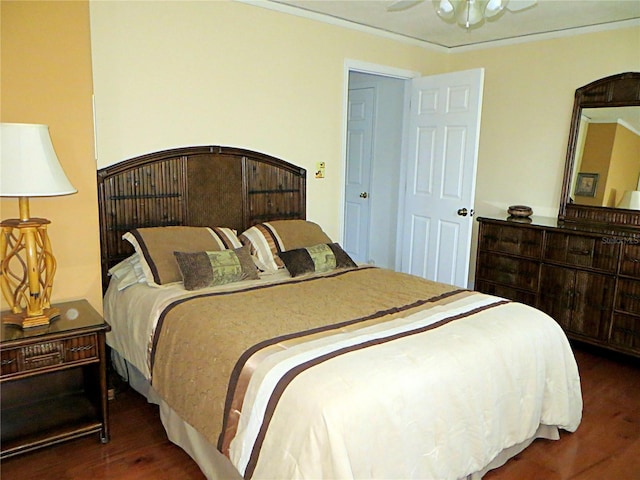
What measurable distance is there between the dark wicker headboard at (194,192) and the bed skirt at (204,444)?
837 millimetres

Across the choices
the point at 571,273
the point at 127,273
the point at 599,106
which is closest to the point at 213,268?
the point at 127,273

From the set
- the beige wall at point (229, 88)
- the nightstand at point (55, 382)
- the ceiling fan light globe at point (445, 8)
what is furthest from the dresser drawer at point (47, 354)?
the ceiling fan light globe at point (445, 8)

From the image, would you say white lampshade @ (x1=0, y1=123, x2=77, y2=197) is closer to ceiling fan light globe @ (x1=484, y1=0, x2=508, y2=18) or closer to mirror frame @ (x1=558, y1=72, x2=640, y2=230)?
ceiling fan light globe @ (x1=484, y1=0, x2=508, y2=18)

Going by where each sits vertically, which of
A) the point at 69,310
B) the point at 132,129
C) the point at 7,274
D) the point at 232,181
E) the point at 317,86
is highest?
the point at 317,86

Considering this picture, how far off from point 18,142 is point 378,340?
1.68m

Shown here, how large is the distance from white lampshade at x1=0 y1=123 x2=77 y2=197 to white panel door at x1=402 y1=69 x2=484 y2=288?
303 centimetres

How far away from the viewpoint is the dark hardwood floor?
2242 mm

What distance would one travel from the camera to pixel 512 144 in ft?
14.8

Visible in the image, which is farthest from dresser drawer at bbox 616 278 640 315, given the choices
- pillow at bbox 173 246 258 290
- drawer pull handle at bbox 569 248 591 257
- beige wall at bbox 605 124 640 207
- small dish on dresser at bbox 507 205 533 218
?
pillow at bbox 173 246 258 290

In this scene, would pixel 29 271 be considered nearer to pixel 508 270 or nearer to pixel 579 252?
pixel 508 270

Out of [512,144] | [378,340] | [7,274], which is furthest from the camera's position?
[512,144]

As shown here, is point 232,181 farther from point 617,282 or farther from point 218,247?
point 617,282

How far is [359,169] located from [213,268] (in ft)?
10.1

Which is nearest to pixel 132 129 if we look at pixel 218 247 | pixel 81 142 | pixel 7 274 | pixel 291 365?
pixel 81 142
